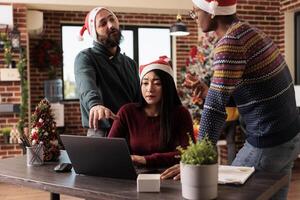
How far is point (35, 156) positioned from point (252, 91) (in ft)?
3.40

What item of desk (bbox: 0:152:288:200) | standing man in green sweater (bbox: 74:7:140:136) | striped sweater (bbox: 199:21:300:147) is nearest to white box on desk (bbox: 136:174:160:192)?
desk (bbox: 0:152:288:200)

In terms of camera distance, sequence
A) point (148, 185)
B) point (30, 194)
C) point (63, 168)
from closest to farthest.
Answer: point (148, 185) < point (63, 168) < point (30, 194)

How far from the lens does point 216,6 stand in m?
1.62

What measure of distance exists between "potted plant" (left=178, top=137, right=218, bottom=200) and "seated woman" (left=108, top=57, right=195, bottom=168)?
67 centimetres

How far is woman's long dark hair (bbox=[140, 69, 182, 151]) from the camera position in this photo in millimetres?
2098

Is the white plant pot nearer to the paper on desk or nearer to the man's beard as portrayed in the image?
the paper on desk

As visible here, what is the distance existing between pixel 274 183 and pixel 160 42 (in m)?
6.77

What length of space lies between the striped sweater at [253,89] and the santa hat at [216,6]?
0.08 m

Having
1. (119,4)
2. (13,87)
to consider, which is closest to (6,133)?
(13,87)

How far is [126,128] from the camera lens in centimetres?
217

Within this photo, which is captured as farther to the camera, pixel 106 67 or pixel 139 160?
pixel 106 67

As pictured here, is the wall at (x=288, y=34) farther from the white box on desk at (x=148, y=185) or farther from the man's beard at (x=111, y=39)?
the white box on desk at (x=148, y=185)

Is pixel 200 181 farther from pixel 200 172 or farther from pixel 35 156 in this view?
pixel 35 156

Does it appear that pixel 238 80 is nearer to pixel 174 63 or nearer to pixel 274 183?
pixel 274 183
